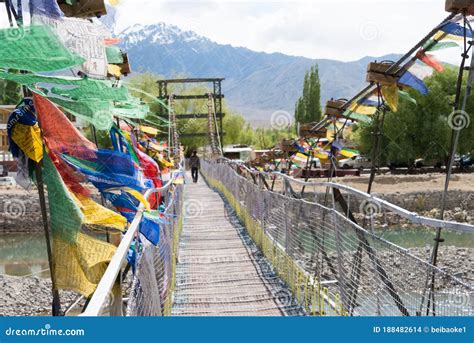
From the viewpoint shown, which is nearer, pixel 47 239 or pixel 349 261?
pixel 47 239

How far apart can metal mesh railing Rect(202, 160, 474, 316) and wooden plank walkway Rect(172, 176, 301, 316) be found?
0.18 m

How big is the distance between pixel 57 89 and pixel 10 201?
95.3ft

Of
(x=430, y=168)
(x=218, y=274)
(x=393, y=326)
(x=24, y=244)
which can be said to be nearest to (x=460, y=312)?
(x=393, y=326)

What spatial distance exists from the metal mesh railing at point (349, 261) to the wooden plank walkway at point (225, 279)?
0.18m

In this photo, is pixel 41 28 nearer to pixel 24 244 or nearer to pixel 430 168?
pixel 24 244

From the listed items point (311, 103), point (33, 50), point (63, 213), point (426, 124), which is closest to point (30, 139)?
point (63, 213)

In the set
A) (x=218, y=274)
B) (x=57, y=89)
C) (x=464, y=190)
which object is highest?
(x=57, y=89)

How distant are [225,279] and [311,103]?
5490cm

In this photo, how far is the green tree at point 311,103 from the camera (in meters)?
59.9

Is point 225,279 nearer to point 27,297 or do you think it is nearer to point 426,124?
point 27,297

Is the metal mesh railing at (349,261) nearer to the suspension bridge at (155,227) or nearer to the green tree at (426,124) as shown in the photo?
the suspension bridge at (155,227)

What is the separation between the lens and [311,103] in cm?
6041

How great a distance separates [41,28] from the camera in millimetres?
2725

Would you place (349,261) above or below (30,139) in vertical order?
below
